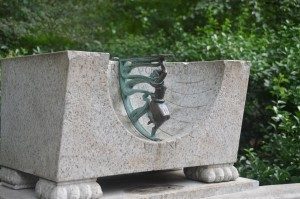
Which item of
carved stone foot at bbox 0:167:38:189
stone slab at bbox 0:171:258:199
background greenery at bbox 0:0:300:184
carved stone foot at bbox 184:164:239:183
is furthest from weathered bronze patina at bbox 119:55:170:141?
background greenery at bbox 0:0:300:184

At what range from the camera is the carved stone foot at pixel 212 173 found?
3.55 meters

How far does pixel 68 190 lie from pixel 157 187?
69 centimetres

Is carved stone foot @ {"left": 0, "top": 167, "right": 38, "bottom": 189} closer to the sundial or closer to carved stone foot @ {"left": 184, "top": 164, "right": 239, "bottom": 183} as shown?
the sundial

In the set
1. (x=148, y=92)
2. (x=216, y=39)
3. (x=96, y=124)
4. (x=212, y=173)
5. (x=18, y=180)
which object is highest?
(x=216, y=39)

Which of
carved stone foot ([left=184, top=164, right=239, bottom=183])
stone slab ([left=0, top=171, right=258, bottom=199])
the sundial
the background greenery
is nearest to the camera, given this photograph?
stone slab ([left=0, top=171, right=258, bottom=199])

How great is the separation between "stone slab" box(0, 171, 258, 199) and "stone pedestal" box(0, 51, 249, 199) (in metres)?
0.09

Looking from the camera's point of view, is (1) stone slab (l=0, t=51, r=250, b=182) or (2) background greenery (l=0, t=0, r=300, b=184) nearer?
(1) stone slab (l=0, t=51, r=250, b=182)

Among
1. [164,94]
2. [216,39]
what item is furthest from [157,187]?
[216,39]

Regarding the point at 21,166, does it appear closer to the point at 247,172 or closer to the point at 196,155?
the point at 196,155

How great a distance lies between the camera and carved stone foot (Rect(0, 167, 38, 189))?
328 centimetres

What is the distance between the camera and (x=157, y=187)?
3.41 meters

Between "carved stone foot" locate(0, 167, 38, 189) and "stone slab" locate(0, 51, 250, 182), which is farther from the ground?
"stone slab" locate(0, 51, 250, 182)

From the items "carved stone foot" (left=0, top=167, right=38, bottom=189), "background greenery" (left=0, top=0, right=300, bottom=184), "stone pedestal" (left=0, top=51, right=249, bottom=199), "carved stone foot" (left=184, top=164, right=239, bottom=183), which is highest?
"background greenery" (left=0, top=0, right=300, bottom=184)

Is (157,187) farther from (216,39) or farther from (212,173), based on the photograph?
(216,39)
